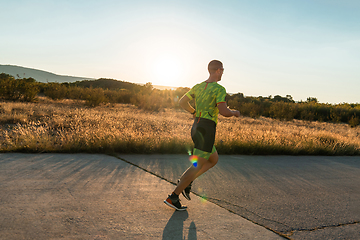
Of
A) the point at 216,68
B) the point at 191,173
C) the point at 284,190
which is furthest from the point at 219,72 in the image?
the point at 284,190

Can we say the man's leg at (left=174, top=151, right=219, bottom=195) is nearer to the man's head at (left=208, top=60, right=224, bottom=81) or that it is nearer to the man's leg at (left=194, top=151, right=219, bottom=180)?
the man's leg at (left=194, top=151, right=219, bottom=180)

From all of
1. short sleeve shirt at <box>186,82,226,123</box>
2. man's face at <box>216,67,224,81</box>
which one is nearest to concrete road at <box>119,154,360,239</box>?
short sleeve shirt at <box>186,82,226,123</box>

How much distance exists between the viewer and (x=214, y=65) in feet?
10.9

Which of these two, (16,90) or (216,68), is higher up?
(216,68)

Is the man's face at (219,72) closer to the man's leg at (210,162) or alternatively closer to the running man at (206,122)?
the running man at (206,122)

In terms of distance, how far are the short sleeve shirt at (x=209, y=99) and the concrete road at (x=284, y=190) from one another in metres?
1.28

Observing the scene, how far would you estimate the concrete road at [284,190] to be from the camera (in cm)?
316

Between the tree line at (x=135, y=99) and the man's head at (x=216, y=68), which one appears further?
the tree line at (x=135, y=99)

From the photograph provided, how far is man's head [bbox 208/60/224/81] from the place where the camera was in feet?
10.8

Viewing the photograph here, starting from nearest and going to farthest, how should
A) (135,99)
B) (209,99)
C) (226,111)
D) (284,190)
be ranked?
(226,111), (209,99), (284,190), (135,99)

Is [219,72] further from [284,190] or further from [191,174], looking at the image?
[284,190]

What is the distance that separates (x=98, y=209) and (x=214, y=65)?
7.42 feet

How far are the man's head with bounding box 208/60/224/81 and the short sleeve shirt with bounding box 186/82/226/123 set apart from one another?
0.14 m

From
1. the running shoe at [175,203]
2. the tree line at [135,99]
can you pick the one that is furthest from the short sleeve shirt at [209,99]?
the tree line at [135,99]
